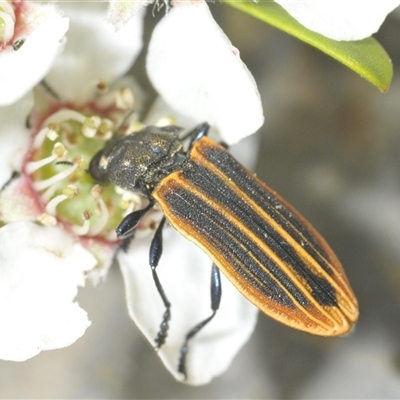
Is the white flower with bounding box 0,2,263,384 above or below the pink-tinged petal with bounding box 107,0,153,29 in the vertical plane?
below

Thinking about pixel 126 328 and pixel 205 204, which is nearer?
pixel 205 204

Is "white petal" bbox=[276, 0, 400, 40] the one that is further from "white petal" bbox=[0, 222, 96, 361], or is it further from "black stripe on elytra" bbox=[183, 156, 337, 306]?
"white petal" bbox=[0, 222, 96, 361]

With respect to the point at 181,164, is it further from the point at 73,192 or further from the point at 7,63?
the point at 7,63

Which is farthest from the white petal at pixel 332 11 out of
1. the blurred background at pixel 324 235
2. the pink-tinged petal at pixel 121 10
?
the blurred background at pixel 324 235

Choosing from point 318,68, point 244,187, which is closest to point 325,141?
point 318,68

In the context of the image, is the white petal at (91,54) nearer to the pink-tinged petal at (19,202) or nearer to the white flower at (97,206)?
the white flower at (97,206)

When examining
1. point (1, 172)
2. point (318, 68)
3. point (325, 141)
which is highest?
point (1, 172)

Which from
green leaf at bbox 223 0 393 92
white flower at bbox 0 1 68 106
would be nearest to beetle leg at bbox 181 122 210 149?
green leaf at bbox 223 0 393 92
